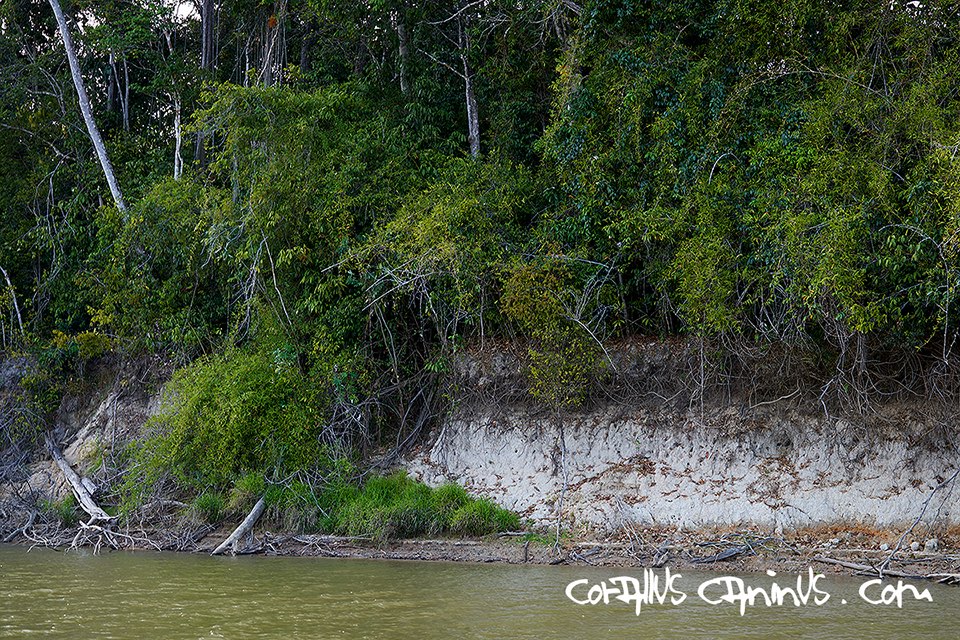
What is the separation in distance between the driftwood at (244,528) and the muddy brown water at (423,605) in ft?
3.54

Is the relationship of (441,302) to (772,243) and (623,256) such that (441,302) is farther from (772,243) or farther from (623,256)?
(772,243)

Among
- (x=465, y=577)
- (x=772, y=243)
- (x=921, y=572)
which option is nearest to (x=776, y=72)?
(x=772, y=243)

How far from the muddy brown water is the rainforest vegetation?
307 centimetres

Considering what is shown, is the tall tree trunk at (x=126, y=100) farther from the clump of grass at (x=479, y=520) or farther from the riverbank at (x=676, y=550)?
the clump of grass at (x=479, y=520)

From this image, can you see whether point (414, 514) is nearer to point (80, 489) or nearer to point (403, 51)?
point (80, 489)

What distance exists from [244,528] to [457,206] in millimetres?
5313

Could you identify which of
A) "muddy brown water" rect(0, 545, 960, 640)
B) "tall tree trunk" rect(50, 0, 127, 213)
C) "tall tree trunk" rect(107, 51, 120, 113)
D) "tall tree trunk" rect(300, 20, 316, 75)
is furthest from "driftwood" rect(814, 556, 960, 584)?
"tall tree trunk" rect(107, 51, 120, 113)

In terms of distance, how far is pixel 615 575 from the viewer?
10.8 meters

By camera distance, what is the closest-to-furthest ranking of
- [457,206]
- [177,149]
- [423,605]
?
[423,605], [457,206], [177,149]

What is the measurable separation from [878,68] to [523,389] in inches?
253

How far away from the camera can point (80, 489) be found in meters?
15.3

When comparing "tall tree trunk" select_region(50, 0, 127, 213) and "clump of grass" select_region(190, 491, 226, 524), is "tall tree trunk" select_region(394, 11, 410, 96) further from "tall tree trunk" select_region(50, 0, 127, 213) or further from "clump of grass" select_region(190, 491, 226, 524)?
"clump of grass" select_region(190, 491, 226, 524)

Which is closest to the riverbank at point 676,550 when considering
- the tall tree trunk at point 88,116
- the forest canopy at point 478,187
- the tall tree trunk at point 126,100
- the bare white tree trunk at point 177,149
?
the forest canopy at point 478,187

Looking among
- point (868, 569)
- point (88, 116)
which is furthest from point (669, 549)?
point (88, 116)
